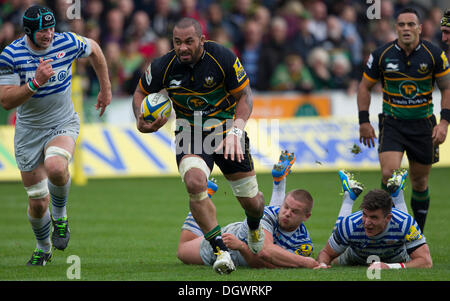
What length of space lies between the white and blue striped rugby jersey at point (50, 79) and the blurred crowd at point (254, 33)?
8.77m

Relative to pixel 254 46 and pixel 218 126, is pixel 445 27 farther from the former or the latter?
pixel 254 46

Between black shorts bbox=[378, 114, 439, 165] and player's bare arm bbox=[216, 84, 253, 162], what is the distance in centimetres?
249

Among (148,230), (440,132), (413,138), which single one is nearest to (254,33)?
(148,230)

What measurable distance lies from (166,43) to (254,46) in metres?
2.31

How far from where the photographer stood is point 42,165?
8703 millimetres

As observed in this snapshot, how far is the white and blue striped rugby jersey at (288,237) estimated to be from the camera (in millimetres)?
8398

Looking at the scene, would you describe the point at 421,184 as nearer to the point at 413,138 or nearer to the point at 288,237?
the point at 413,138

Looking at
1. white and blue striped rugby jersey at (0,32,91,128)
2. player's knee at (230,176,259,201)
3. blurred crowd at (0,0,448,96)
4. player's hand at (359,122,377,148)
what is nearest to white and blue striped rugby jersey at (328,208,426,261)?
player's knee at (230,176,259,201)

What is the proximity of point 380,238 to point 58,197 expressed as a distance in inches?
130

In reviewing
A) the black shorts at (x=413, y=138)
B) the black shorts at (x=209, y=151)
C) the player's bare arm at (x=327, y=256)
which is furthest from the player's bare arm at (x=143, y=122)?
the black shorts at (x=413, y=138)

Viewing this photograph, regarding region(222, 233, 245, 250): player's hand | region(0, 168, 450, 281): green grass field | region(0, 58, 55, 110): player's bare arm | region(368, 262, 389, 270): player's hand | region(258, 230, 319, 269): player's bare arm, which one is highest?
region(0, 58, 55, 110): player's bare arm

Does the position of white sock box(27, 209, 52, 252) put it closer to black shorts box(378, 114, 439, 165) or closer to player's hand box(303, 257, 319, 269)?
player's hand box(303, 257, 319, 269)

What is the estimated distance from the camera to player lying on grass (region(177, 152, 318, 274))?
8.09 m

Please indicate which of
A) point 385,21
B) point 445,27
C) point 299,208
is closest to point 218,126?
point 299,208
